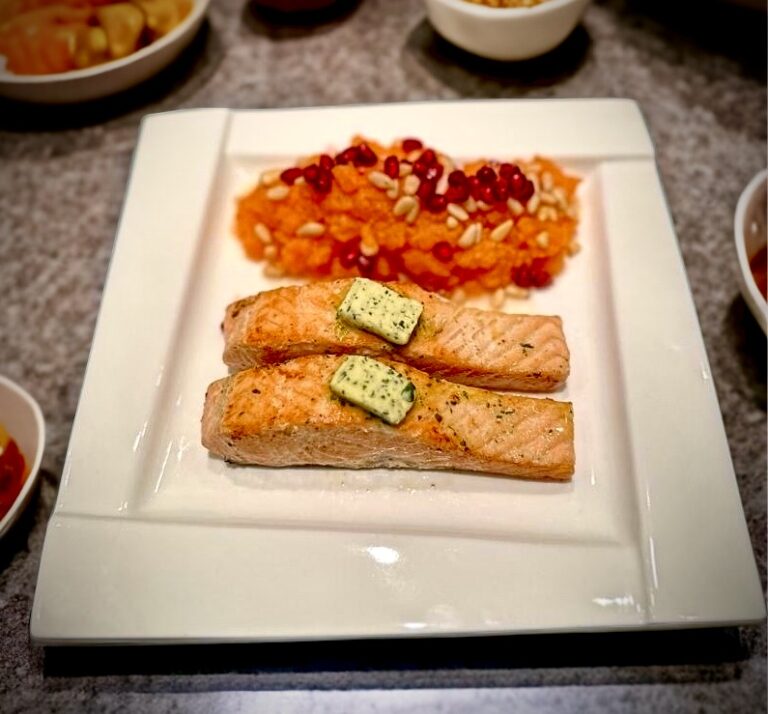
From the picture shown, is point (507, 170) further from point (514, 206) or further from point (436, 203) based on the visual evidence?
point (436, 203)

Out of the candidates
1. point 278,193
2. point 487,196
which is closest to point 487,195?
point 487,196

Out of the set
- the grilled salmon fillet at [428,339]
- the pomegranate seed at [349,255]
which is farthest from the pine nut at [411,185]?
the grilled salmon fillet at [428,339]

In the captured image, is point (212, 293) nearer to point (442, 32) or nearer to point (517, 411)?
point (517, 411)

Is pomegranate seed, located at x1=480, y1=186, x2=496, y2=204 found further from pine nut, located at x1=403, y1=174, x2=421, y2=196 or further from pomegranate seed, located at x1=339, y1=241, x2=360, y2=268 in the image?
pomegranate seed, located at x1=339, y1=241, x2=360, y2=268

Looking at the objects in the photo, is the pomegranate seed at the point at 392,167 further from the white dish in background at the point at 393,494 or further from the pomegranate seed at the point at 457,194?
the white dish in background at the point at 393,494

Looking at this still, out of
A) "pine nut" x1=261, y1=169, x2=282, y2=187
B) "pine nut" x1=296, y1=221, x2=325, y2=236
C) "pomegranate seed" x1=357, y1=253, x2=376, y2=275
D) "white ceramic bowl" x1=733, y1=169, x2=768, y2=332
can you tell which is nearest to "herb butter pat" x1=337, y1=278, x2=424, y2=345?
"pomegranate seed" x1=357, y1=253, x2=376, y2=275

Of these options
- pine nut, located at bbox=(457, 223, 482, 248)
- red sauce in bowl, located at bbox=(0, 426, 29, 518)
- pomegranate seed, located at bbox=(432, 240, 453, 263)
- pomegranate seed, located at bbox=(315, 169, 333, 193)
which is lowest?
red sauce in bowl, located at bbox=(0, 426, 29, 518)

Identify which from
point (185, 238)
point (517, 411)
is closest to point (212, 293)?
point (185, 238)
